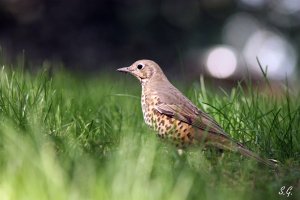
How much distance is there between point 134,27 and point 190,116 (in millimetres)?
9390

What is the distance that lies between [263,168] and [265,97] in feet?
4.57

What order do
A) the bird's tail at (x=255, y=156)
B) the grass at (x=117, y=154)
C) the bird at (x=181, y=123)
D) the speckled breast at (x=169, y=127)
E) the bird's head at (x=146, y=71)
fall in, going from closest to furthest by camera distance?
the grass at (x=117, y=154), the bird's tail at (x=255, y=156), the bird at (x=181, y=123), the speckled breast at (x=169, y=127), the bird's head at (x=146, y=71)

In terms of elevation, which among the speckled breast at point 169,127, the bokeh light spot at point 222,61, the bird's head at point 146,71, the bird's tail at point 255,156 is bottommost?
the bokeh light spot at point 222,61

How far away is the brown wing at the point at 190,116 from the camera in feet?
13.9

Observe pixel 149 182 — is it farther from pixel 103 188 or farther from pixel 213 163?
pixel 213 163

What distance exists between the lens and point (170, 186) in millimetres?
2900

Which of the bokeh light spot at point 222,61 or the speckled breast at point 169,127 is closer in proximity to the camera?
the speckled breast at point 169,127

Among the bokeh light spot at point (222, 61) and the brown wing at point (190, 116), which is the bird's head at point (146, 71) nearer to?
the brown wing at point (190, 116)

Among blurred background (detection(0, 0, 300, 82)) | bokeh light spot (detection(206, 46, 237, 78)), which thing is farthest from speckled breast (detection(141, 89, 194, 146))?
blurred background (detection(0, 0, 300, 82))

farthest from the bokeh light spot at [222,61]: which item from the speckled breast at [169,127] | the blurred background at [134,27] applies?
the speckled breast at [169,127]

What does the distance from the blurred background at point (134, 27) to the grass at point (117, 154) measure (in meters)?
8.45

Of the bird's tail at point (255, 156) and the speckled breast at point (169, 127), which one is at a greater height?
the speckled breast at point (169, 127)

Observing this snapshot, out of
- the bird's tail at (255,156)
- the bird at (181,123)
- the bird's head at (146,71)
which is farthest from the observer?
the bird's head at (146,71)

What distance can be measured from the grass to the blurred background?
27.7 ft
